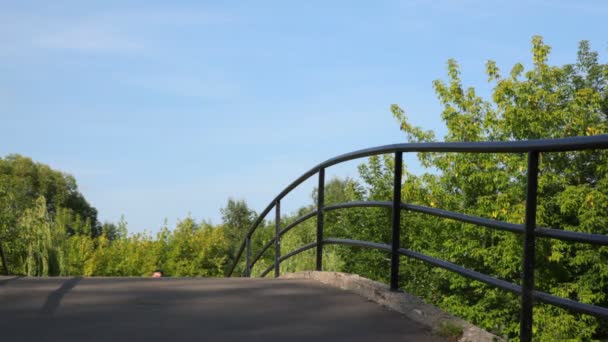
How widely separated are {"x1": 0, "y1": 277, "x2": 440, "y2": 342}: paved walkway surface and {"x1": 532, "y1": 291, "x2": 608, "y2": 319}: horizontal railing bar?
3.14ft

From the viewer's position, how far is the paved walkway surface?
4.74 m

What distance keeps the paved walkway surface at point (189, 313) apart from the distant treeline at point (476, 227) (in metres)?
21.1

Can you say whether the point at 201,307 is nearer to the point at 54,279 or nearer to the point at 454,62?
the point at 54,279

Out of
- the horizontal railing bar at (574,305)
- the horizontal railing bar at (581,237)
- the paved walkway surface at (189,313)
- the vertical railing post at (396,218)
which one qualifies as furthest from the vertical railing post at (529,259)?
the vertical railing post at (396,218)

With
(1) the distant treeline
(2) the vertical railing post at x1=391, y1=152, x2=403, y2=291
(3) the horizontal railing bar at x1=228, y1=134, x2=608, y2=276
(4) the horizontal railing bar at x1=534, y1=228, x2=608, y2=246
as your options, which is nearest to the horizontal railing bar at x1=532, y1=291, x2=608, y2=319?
(4) the horizontal railing bar at x1=534, y1=228, x2=608, y2=246

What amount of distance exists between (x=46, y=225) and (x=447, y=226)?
58.7 feet

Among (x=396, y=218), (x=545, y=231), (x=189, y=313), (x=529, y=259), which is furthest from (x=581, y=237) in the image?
(x=189, y=313)

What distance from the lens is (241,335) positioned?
15.5 ft

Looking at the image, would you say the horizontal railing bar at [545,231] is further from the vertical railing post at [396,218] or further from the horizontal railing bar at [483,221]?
the vertical railing post at [396,218]

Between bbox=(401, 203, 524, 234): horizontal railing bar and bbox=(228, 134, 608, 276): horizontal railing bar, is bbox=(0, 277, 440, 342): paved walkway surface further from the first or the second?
bbox=(228, 134, 608, 276): horizontal railing bar

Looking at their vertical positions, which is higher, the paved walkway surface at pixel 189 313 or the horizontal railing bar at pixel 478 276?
the horizontal railing bar at pixel 478 276

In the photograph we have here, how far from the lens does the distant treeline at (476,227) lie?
3031cm

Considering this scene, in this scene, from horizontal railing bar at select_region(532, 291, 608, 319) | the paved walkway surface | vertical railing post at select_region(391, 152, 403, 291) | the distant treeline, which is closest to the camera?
horizontal railing bar at select_region(532, 291, 608, 319)

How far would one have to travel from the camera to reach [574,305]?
3838 mm
